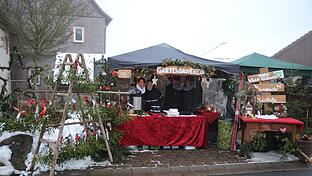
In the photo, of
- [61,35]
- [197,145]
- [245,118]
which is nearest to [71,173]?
[197,145]

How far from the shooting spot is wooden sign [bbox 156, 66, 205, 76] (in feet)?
22.6

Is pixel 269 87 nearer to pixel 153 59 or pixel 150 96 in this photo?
pixel 153 59

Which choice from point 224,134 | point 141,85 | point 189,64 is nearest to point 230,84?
point 189,64

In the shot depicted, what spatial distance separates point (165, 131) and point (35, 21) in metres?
10.7

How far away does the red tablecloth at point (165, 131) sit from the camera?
658 centimetres

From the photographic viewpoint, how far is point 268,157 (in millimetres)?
6414

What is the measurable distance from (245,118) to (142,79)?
3.07 metres

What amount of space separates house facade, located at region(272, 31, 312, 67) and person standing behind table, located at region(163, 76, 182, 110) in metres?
11.9

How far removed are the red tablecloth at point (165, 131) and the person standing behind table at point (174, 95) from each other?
1.59 m

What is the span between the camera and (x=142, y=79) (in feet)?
25.5

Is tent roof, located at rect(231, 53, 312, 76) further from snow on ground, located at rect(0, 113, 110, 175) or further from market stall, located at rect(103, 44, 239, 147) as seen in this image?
snow on ground, located at rect(0, 113, 110, 175)

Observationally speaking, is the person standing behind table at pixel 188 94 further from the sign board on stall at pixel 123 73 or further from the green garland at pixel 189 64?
the sign board on stall at pixel 123 73

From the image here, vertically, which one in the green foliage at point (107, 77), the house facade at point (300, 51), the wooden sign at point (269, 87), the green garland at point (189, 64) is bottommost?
the wooden sign at point (269, 87)

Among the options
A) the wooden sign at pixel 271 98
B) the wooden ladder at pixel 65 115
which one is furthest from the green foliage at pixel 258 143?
the wooden ladder at pixel 65 115
